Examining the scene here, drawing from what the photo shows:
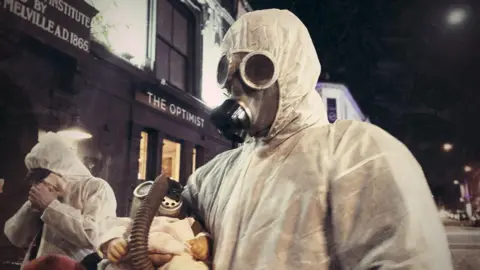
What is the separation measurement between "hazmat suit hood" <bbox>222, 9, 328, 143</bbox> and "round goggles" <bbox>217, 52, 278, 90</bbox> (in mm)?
15

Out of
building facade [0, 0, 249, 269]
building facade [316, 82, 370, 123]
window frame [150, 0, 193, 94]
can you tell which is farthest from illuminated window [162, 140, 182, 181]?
building facade [316, 82, 370, 123]

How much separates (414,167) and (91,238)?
1.44 metres

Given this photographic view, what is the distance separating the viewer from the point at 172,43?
8.12 feet

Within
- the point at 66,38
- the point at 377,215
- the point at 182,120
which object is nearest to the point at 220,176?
the point at 377,215

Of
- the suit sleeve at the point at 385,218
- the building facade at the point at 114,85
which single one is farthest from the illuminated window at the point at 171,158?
the suit sleeve at the point at 385,218

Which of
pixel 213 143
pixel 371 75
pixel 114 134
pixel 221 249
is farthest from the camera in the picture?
pixel 213 143

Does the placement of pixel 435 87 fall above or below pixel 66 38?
below

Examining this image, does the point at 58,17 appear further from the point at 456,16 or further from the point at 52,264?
the point at 456,16

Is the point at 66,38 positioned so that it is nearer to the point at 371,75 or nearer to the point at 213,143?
the point at 213,143

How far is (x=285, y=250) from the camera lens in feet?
2.47

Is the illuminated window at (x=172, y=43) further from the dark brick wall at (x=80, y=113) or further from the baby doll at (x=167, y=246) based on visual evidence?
the baby doll at (x=167, y=246)

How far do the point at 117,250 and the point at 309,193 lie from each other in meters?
0.45

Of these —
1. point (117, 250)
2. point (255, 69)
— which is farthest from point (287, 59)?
point (117, 250)

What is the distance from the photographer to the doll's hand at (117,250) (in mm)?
892
